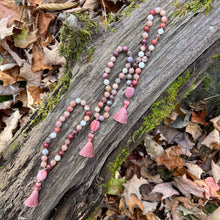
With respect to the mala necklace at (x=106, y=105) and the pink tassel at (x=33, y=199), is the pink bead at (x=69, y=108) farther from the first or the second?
the pink tassel at (x=33, y=199)

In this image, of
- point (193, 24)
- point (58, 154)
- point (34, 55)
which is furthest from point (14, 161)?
point (193, 24)

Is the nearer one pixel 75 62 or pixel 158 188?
pixel 75 62

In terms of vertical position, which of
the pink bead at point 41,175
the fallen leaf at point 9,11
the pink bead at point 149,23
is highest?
the pink bead at point 149,23

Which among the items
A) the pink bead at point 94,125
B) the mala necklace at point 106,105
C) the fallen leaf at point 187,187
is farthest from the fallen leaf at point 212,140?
the pink bead at point 94,125

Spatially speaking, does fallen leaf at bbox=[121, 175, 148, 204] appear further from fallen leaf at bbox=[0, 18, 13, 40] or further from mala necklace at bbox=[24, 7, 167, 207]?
fallen leaf at bbox=[0, 18, 13, 40]

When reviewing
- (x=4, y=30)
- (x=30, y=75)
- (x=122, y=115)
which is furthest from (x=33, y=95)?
(x=122, y=115)

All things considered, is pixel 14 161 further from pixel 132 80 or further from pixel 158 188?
pixel 158 188
